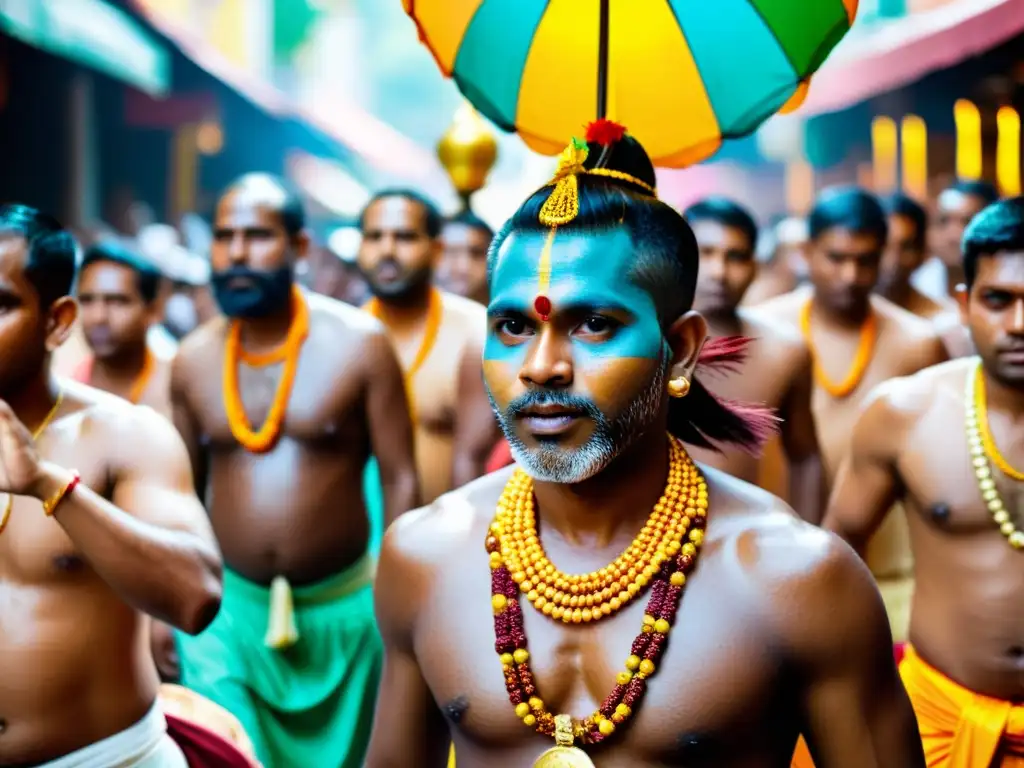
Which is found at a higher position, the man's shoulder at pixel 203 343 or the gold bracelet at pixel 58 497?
the gold bracelet at pixel 58 497

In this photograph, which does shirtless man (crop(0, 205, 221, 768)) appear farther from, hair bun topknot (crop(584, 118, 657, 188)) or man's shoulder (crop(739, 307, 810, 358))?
man's shoulder (crop(739, 307, 810, 358))

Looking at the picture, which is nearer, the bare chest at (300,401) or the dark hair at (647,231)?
the dark hair at (647,231)

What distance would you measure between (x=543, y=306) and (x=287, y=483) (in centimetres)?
276

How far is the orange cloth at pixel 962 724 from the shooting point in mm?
3594

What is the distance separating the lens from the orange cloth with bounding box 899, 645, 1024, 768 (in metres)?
3.59

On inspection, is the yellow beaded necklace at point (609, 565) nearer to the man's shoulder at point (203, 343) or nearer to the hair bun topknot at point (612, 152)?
the hair bun topknot at point (612, 152)

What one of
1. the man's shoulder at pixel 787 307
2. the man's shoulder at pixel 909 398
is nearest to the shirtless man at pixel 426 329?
the man's shoulder at pixel 787 307

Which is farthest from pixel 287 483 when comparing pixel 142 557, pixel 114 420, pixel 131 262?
pixel 142 557

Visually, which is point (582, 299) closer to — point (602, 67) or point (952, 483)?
point (602, 67)

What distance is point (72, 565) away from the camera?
3.03 meters

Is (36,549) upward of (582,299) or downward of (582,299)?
downward

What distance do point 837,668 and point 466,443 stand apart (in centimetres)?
370

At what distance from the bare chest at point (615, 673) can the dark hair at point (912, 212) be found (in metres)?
5.92

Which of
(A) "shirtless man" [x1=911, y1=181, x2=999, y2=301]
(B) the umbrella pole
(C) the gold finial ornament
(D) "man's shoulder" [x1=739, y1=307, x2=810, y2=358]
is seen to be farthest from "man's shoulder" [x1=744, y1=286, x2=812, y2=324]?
(B) the umbrella pole
